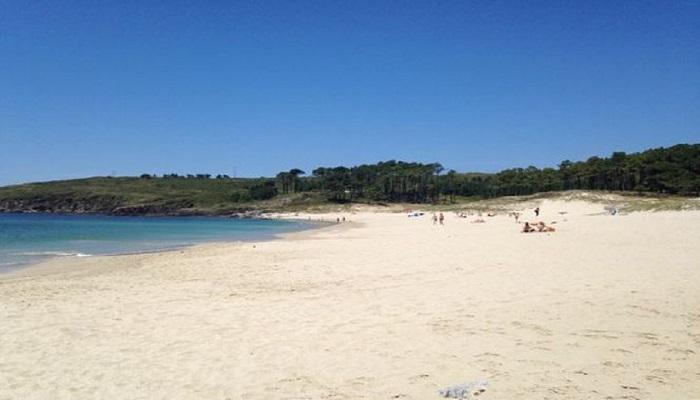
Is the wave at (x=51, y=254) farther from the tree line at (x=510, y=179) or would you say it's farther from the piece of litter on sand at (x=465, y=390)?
the tree line at (x=510, y=179)

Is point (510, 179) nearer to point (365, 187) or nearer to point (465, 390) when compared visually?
point (365, 187)

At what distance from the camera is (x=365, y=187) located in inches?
5285

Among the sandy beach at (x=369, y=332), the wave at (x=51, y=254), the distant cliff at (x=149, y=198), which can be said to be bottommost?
the wave at (x=51, y=254)

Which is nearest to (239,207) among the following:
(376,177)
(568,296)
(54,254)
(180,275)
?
(376,177)

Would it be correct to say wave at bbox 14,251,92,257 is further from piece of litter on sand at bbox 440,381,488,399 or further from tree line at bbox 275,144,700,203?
tree line at bbox 275,144,700,203

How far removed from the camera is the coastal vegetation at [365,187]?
87.8 m

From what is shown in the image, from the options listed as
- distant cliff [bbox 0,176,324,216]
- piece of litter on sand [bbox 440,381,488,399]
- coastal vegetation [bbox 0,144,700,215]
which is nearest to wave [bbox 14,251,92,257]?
piece of litter on sand [bbox 440,381,488,399]

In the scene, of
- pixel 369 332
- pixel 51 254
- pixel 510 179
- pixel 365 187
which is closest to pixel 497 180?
pixel 510 179

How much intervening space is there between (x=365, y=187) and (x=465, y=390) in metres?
128

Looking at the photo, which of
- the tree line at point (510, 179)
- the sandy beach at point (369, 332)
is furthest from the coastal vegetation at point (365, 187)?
the sandy beach at point (369, 332)

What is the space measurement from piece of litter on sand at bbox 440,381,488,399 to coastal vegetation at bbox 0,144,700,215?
8618 centimetres

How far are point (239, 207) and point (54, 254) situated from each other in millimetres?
100696

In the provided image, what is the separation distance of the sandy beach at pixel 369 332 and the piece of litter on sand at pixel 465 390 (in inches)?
4.2

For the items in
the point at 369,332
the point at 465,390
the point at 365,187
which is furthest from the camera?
the point at 365,187
